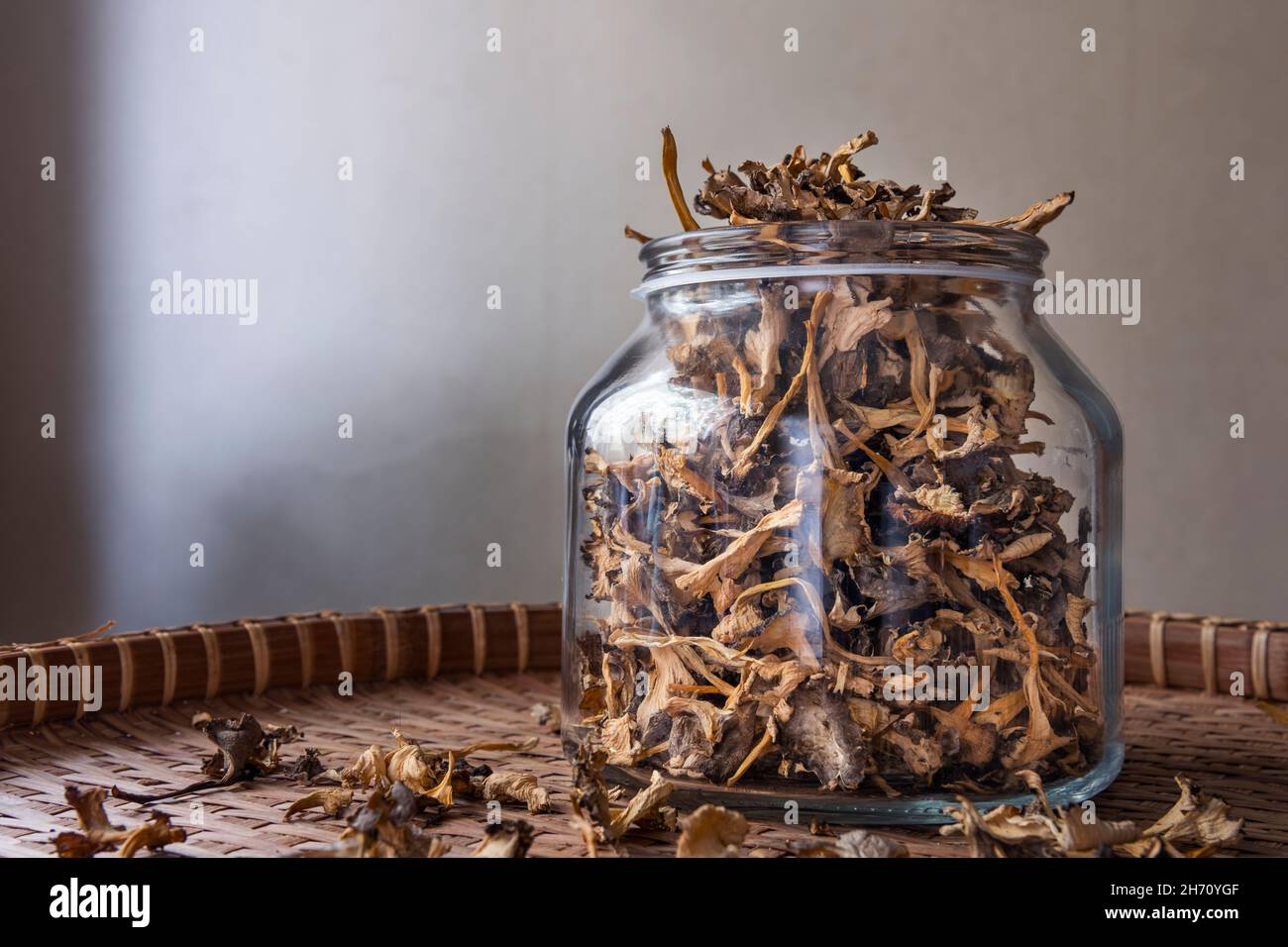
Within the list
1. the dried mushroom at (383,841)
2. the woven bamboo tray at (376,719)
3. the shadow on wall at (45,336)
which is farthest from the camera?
the shadow on wall at (45,336)

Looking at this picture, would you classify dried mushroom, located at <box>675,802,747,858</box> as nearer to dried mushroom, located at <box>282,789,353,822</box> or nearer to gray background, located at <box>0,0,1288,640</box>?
dried mushroom, located at <box>282,789,353,822</box>

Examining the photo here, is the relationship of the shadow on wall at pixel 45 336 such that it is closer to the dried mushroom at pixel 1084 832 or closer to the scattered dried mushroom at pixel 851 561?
the scattered dried mushroom at pixel 851 561

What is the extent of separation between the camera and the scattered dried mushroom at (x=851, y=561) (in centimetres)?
60

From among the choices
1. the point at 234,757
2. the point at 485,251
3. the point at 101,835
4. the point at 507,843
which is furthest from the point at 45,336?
the point at 507,843

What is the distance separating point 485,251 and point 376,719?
1.13m

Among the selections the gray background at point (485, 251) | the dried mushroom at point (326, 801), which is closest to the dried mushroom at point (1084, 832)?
the dried mushroom at point (326, 801)

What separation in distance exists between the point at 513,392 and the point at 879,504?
136 cm

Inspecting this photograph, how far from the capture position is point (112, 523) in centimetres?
180

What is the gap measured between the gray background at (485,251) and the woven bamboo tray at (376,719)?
85cm

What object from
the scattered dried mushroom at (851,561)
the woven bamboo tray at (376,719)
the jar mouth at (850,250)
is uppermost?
the jar mouth at (850,250)

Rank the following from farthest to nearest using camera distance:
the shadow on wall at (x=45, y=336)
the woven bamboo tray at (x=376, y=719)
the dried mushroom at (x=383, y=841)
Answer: the shadow on wall at (x=45, y=336) → the woven bamboo tray at (x=376, y=719) → the dried mushroom at (x=383, y=841)

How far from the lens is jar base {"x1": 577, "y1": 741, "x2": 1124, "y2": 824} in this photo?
0.60 m
